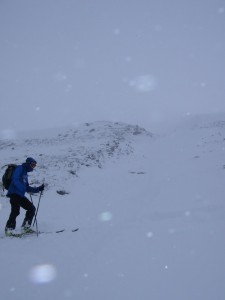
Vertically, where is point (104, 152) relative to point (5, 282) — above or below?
below

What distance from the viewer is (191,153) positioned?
91.2ft

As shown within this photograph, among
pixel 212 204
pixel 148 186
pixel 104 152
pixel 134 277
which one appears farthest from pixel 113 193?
pixel 104 152

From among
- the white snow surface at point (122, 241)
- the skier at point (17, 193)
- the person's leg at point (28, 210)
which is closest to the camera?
the white snow surface at point (122, 241)

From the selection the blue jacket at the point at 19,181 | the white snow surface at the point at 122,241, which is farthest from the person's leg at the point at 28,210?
the white snow surface at the point at 122,241

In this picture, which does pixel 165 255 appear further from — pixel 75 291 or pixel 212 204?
pixel 212 204

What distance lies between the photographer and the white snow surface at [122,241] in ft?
16.4

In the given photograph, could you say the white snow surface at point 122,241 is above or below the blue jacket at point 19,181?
below

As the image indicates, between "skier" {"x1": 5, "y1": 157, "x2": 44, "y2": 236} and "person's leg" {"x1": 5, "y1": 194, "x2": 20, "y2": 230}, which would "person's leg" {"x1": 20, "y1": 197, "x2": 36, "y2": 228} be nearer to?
"skier" {"x1": 5, "y1": 157, "x2": 44, "y2": 236}

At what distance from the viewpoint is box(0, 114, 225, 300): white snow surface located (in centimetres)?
499

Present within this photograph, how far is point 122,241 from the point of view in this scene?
25.3 feet

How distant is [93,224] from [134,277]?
475 cm

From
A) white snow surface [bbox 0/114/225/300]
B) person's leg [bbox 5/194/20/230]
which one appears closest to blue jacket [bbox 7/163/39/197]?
person's leg [bbox 5/194/20/230]

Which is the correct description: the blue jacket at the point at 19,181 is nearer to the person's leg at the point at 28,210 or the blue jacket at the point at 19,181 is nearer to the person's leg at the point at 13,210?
the person's leg at the point at 13,210

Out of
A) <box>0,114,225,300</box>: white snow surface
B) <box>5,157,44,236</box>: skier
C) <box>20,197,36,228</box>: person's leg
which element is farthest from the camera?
<box>20,197,36,228</box>: person's leg
